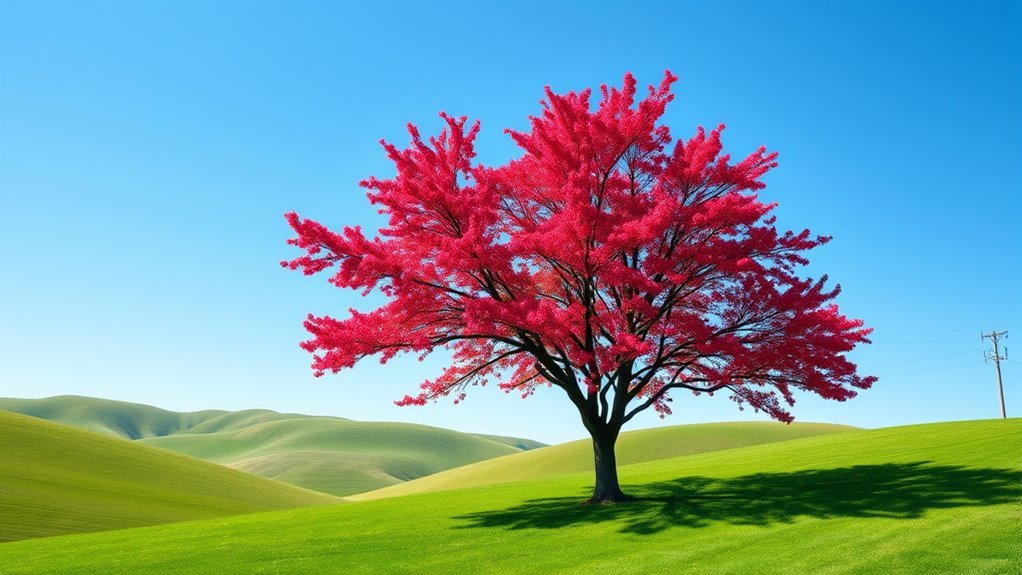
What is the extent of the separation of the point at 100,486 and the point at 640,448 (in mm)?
66478

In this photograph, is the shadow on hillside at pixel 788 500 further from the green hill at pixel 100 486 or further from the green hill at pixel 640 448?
the green hill at pixel 640 448

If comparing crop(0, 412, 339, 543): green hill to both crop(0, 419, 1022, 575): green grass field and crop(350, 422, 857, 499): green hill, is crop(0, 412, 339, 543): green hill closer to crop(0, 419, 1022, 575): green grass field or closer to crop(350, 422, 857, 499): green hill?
crop(0, 419, 1022, 575): green grass field

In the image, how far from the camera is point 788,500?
2203 centimetres

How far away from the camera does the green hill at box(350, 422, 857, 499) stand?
90812 mm

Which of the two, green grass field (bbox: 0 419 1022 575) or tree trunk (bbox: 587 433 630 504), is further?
tree trunk (bbox: 587 433 630 504)

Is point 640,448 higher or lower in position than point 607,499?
lower

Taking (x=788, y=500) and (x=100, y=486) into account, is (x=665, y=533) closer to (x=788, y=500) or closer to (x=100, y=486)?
(x=788, y=500)

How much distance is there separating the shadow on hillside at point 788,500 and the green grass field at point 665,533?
7cm

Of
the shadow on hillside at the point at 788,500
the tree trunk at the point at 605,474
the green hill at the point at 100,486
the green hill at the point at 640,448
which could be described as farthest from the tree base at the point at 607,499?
the green hill at the point at 640,448

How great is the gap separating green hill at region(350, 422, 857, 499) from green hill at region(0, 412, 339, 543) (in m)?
32.2

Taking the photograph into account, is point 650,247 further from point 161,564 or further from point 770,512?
point 161,564

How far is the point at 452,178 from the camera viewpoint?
2347 centimetres

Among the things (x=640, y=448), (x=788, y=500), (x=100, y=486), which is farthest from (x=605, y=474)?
(x=640, y=448)

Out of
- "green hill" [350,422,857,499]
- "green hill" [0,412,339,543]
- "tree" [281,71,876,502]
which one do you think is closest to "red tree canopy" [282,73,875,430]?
"tree" [281,71,876,502]
